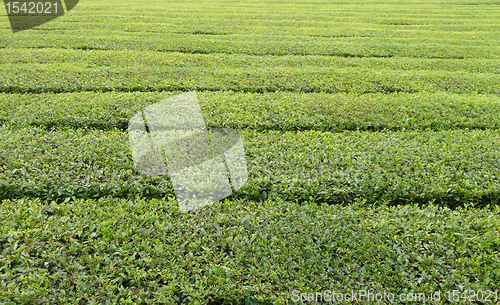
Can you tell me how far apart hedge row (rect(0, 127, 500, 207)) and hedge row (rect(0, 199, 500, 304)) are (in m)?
0.37

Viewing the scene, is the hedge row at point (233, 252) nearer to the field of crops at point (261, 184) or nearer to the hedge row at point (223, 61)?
the field of crops at point (261, 184)

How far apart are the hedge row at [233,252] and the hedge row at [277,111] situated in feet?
8.29

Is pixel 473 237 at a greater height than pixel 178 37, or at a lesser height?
lesser

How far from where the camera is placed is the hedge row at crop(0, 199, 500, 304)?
328cm

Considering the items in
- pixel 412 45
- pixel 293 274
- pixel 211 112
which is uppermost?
pixel 412 45

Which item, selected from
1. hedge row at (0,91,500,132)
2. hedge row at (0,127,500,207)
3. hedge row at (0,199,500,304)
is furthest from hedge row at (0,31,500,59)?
hedge row at (0,199,500,304)

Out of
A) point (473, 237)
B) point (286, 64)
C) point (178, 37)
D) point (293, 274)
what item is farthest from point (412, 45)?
point (293, 274)

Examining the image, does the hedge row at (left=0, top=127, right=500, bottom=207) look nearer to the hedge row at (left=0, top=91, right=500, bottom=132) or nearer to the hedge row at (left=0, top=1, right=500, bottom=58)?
the hedge row at (left=0, top=91, right=500, bottom=132)

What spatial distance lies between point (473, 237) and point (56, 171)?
5.77 m

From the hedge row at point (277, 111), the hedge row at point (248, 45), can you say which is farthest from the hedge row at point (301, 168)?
the hedge row at point (248, 45)

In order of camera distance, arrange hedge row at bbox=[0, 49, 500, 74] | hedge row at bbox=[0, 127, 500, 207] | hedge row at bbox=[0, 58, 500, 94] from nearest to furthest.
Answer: hedge row at bbox=[0, 127, 500, 207] < hedge row at bbox=[0, 58, 500, 94] < hedge row at bbox=[0, 49, 500, 74]

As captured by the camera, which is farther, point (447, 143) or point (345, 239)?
point (447, 143)

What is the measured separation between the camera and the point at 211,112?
6742mm

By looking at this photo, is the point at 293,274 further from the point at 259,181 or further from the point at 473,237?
the point at 473,237
